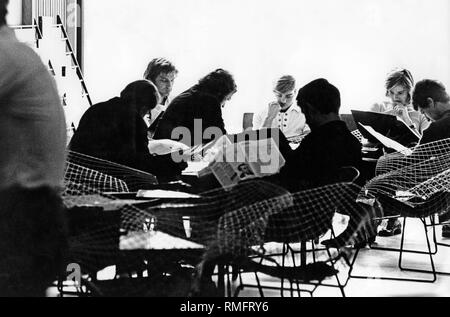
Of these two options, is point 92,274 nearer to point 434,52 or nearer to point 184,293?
point 184,293

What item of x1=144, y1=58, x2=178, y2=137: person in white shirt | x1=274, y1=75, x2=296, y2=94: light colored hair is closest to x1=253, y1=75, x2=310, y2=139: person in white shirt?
x1=274, y1=75, x2=296, y2=94: light colored hair

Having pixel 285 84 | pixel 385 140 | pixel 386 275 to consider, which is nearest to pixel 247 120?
pixel 285 84

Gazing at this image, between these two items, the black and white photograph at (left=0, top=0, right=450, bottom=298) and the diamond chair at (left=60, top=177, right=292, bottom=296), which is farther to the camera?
the black and white photograph at (left=0, top=0, right=450, bottom=298)

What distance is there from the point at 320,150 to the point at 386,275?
1446 millimetres

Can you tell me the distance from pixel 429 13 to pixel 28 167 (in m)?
2.67

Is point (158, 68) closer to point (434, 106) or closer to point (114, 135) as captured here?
point (114, 135)

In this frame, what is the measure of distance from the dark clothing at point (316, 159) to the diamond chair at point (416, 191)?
1072 mm

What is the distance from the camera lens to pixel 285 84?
475 cm

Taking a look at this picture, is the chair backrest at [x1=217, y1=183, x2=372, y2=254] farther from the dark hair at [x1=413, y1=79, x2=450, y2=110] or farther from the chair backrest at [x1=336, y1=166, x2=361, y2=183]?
the dark hair at [x1=413, y1=79, x2=450, y2=110]

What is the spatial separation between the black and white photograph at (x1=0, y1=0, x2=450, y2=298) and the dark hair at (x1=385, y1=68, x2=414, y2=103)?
2 cm

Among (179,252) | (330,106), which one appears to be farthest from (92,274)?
(330,106)

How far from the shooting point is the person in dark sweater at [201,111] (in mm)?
4352

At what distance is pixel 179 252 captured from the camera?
3041mm

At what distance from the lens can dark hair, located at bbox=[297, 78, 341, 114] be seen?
372cm
